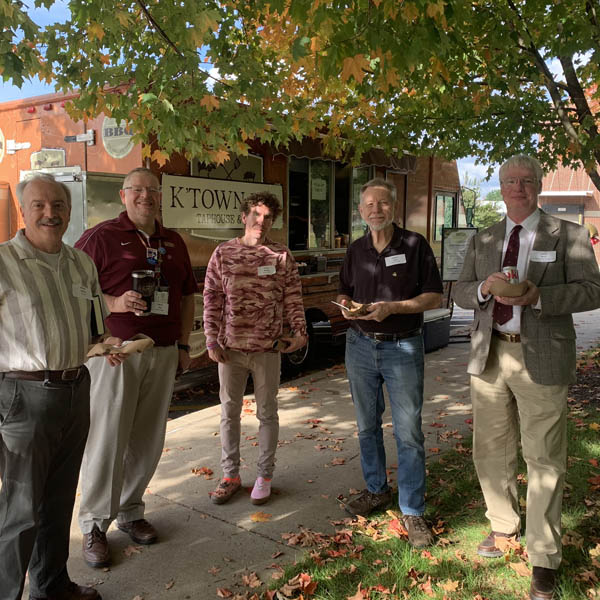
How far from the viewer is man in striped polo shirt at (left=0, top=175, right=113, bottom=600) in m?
2.42

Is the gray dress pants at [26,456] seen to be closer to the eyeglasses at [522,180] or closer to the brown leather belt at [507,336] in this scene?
the brown leather belt at [507,336]

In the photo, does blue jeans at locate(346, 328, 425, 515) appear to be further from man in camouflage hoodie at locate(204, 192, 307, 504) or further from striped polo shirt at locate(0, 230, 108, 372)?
striped polo shirt at locate(0, 230, 108, 372)

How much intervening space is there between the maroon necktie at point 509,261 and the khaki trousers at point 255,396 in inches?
58.1

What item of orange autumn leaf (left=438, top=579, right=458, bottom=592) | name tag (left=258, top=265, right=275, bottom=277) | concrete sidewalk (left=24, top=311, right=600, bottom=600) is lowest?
concrete sidewalk (left=24, top=311, right=600, bottom=600)

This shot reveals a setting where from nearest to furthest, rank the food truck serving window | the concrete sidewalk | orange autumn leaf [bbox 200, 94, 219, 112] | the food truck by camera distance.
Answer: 1. the concrete sidewalk
2. orange autumn leaf [bbox 200, 94, 219, 112]
3. the food truck
4. the food truck serving window

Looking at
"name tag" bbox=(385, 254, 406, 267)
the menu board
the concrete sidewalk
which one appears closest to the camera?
the concrete sidewalk

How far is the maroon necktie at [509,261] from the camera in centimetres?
299

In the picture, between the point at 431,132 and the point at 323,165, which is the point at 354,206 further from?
the point at 431,132

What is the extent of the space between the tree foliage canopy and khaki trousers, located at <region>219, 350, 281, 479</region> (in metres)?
1.77

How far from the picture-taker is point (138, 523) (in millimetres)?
3406

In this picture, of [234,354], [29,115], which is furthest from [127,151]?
[234,354]

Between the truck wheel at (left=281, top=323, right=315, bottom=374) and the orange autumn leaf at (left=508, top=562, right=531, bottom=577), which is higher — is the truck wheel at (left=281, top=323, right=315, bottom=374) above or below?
above

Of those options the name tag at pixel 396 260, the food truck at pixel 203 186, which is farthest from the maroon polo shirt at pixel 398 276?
the food truck at pixel 203 186

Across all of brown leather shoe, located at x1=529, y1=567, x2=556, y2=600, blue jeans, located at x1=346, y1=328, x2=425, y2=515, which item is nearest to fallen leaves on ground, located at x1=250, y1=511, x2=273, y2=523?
blue jeans, located at x1=346, y1=328, x2=425, y2=515
